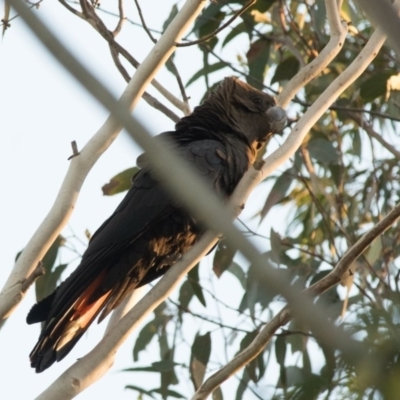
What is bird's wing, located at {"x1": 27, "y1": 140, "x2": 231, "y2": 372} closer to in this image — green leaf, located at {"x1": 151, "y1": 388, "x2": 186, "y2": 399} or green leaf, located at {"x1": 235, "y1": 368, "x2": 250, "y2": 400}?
green leaf, located at {"x1": 235, "y1": 368, "x2": 250, "y2": 400}

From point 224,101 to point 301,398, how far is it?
2.28 meters

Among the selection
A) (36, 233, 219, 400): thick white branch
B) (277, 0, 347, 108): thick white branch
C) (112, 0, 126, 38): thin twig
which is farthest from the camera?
(112, 0, 126, 38): thin twig

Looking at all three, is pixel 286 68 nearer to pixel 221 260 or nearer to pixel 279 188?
pixel 279 188

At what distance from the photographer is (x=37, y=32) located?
590 millimetres

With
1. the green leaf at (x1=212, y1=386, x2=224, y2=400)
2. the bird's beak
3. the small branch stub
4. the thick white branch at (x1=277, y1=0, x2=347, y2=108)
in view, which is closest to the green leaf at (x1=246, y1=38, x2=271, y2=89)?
the bird's beak

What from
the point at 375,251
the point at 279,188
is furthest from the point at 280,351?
the point at 279,188

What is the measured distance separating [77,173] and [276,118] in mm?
1119

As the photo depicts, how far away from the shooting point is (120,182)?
10.5ft

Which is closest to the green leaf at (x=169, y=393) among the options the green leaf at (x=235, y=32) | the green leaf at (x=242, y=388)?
the green leaf at (x=242, y=388)

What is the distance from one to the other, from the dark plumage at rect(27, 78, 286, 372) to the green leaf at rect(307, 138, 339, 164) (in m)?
0.48

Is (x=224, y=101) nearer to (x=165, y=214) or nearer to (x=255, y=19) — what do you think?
(x=165, y=214)

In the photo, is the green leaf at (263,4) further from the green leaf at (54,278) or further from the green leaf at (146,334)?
the green leaf at (146,334)

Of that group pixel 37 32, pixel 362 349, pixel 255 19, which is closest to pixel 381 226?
pixel 362 349

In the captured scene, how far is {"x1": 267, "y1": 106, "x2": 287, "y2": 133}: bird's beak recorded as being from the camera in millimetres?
2781
